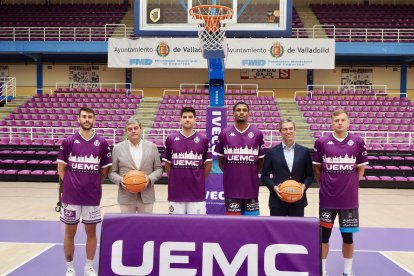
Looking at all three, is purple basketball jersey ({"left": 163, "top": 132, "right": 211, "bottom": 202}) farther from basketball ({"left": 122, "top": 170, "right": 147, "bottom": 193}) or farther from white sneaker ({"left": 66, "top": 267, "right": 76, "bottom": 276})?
white sneaker ({"left": 66, "top": 267, "right": 76, "bottom": 276})

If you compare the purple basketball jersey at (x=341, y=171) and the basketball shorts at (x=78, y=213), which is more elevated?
the purple basketball jersey at (x=341, y=171)

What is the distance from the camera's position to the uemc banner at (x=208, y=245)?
292cm

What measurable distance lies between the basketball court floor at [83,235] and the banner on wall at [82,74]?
1013cm

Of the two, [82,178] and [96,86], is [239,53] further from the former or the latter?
[82,178]

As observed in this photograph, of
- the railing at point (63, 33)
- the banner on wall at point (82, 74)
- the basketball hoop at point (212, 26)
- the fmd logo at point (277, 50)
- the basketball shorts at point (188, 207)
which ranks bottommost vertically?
the basketball shorts at point (188, 207)

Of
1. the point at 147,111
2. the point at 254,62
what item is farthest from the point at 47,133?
the point at 254,62

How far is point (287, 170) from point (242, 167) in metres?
0.47

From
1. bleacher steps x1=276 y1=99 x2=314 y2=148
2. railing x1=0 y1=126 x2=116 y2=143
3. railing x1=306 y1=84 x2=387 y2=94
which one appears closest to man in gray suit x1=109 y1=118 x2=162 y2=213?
railing x1=0 y1=126 x2=116 y2=143

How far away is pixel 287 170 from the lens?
13.3ft

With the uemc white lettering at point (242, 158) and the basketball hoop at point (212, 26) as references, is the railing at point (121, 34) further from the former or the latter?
the uemc white lettering at point (242, 158)

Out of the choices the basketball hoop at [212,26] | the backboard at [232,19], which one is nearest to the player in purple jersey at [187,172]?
the basketball hoop at [212,26]

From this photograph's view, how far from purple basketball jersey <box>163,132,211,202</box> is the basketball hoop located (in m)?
1.97

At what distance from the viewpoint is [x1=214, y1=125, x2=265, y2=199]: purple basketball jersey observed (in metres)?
4.18

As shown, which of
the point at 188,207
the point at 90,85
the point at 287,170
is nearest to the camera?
the point at 287,170
